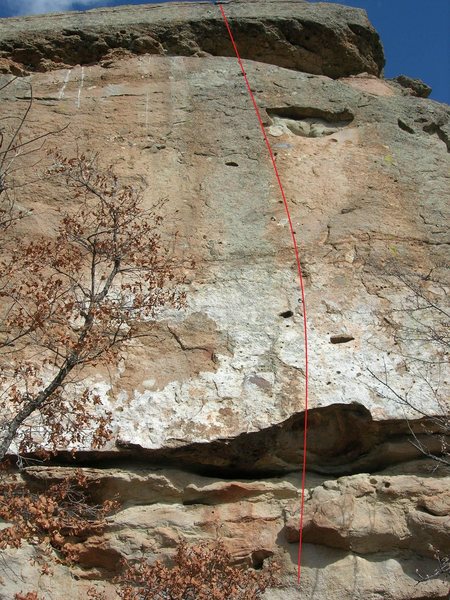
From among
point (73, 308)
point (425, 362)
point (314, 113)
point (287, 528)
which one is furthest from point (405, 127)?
point (287, 528)

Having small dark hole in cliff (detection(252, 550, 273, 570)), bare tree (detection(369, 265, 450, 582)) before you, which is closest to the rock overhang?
bare tree (detection(369, 265, 450, 582))

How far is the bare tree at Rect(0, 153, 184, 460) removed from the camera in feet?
17.7

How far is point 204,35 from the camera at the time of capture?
9438mm

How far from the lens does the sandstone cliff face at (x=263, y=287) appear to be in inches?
221

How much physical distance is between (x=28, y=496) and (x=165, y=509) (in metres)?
0.86

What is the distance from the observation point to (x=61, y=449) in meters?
5.63

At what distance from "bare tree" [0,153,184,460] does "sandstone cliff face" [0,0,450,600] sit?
0.71 feet

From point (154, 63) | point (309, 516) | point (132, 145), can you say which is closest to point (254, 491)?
point (309, 516)

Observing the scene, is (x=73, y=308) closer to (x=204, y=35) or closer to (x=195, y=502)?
(x=195, y=502)

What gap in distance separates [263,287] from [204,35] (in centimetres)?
382

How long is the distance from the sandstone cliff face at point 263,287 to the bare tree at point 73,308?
215 millimetres

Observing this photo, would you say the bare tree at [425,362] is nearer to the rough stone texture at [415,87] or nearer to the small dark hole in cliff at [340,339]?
the small dark hole in cliff at [340,339]

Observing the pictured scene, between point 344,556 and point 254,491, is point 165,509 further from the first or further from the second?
point 344,556

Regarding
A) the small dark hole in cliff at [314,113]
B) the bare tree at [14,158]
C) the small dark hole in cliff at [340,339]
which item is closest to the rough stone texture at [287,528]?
the small dark hole in cliff at [340,339]
